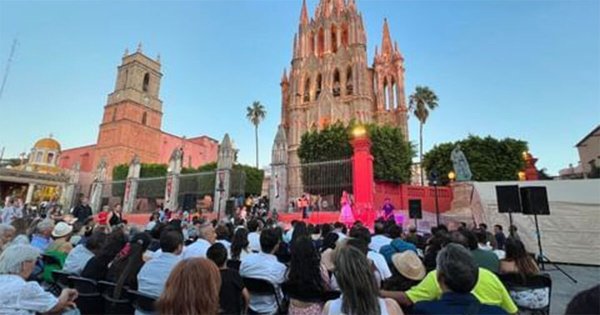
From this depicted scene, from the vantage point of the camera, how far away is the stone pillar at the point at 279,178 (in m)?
15.8

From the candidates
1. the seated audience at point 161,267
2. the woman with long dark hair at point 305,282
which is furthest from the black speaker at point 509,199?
the seated audience at point 161,267

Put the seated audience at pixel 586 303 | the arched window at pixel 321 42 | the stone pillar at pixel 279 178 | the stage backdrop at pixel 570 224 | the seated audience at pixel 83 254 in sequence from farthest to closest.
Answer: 1. the arched window at pixel 321 42
2. the stone pillar at pixel 279 178
3. the stage backdrop at pixel 570 224
4. the seated audience at pixel 83 254
5. the seated audience at pixel 586 303

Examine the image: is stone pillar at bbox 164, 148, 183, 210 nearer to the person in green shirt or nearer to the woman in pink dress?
the woman in pink dress

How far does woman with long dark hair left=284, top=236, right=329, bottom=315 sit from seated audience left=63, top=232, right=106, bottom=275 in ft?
8.17

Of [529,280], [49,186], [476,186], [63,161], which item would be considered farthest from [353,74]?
[63,161]

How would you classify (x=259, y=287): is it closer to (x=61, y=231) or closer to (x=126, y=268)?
(x=126, y=268)

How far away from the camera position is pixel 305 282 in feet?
8.91

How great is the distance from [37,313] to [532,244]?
11775mm

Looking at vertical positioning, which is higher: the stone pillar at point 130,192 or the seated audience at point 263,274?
the stone pillar at point 130,192

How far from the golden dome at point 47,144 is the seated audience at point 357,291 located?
5505 centimetres

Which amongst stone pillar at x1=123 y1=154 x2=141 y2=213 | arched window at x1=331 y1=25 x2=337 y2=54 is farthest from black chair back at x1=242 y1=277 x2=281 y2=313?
arched window at x1=331 y1=25 x2=337 y2=54

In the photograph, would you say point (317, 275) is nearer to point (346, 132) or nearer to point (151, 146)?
point (346, 132)

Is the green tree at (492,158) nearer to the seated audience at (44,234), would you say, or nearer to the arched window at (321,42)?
the arched window at (321,42)

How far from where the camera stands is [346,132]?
2084 centimetres
